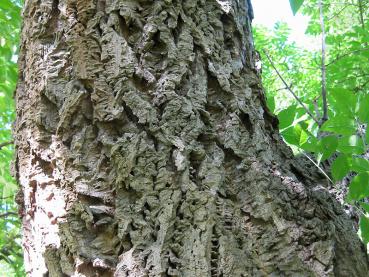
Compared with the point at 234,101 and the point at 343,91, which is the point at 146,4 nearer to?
the point at 234,101

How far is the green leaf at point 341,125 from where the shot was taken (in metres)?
1.21

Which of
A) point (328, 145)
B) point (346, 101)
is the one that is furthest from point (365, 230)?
point (346, 101)

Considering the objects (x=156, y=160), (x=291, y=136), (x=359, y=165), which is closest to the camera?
(x=156, y=160)

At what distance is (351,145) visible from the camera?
1.26 metres

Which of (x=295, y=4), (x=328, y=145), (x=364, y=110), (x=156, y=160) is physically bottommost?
(x=156, y=160)

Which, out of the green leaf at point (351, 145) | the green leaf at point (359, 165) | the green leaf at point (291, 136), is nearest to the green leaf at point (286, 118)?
the green leaf at point (291, 136)

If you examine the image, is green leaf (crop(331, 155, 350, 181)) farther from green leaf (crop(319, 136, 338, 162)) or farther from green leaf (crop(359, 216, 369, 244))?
green leaf (crop(359, 216, 369, 244))

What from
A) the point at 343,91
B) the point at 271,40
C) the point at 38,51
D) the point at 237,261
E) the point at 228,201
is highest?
the point at 271,40

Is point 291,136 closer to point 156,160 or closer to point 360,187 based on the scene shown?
point 360,187

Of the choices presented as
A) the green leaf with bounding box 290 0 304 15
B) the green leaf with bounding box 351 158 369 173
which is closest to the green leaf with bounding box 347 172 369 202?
the green leaf with bounding box 351 158 369 173

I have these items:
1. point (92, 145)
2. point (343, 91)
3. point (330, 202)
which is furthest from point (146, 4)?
point (330, 202)

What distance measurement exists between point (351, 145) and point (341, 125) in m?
0.08

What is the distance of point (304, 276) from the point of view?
927mm

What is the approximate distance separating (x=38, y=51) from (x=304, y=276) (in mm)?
919
